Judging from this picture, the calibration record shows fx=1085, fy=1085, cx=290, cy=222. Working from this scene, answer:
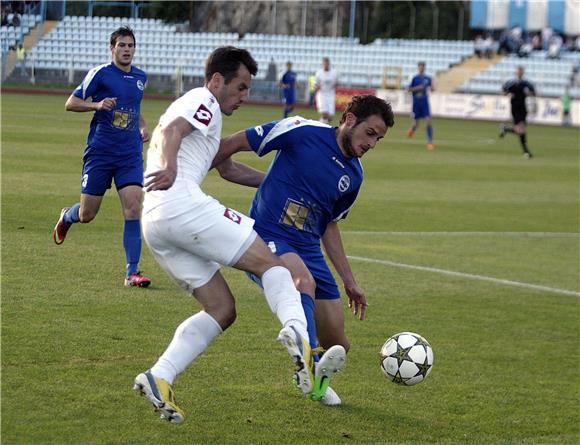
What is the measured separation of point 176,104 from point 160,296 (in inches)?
140

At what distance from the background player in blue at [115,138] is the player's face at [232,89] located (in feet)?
12.4

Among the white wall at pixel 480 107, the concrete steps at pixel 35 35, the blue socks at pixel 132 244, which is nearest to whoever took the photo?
the blue socks at pixel 132 244

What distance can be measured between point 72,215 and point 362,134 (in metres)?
4.50

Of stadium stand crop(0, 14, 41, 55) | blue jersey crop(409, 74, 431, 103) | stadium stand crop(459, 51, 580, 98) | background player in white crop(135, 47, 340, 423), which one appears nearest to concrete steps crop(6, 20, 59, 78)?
stadium stand crop(0, 14, 41, 55)

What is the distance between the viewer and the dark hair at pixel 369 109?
6.09m

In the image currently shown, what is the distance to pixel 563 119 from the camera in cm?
4306

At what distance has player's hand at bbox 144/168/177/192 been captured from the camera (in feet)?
17.3

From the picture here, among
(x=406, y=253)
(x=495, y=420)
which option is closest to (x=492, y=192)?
(x=406, y=253)

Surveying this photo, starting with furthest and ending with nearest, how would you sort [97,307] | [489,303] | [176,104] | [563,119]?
1. [563,119]
2. [489,303]
3. [97,307]
4. [176,104]

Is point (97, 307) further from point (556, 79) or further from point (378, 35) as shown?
point (378, 35)

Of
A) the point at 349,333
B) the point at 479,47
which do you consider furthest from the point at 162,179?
the point at 479,47

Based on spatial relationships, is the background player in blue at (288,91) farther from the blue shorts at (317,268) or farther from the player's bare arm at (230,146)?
the player's bare arm at (230,146)

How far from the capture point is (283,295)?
5480 mm

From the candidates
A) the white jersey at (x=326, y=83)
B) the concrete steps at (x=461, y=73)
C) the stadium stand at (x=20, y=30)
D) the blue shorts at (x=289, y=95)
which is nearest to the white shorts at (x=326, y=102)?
the white jersey at (x=326, y=83)
